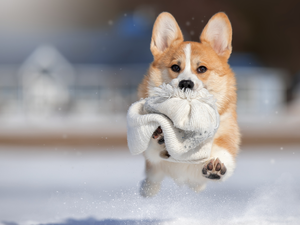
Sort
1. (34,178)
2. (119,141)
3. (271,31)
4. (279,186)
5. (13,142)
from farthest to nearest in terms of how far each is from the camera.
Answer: (271,31) → (13,142) → (119,141) → (34,178) → (279,186)

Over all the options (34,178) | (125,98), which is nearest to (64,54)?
(125,98)

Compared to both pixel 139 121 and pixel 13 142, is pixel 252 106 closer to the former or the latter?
pixel 13 142

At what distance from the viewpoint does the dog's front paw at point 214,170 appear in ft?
6.45

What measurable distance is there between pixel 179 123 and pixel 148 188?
3.28ft

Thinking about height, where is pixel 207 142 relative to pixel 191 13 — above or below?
below

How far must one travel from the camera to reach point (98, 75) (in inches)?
574

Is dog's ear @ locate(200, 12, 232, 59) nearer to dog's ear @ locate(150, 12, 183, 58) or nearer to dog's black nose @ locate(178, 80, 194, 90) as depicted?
dog's ear @ locate(150, 12, 183, 58)

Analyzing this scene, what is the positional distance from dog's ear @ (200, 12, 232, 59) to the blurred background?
375 centimetres

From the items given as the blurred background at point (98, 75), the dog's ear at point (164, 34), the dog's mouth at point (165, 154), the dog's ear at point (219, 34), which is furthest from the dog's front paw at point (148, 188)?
the blurred background at point (98, 75)

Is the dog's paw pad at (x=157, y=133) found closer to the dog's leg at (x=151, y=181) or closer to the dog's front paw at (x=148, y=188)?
the dog's leg at (x=151, y=181)

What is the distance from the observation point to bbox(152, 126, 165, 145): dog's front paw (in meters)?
1.94

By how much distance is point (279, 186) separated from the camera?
3107 millimetres

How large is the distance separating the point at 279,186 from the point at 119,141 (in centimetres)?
609

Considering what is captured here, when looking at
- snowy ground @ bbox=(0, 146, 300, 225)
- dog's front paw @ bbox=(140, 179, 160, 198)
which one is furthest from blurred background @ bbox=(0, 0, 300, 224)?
dog's front paw @ bbox=(140, 179, 160, 198)
